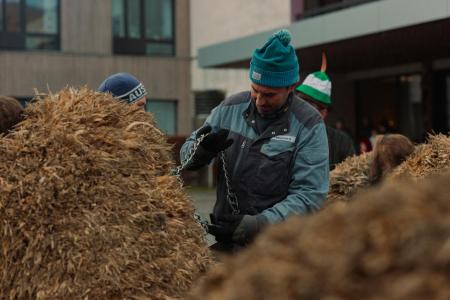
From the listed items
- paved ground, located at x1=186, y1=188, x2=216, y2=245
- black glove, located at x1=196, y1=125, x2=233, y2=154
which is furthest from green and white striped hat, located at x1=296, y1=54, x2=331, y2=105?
paved ground, located at x1=186, y1=188, x2=216, y2=245

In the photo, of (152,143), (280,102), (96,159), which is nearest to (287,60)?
(280,102)

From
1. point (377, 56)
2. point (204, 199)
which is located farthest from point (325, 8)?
point (204, 199)

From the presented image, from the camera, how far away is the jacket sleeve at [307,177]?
11.1 feet

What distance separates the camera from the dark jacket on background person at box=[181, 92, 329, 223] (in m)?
3.44

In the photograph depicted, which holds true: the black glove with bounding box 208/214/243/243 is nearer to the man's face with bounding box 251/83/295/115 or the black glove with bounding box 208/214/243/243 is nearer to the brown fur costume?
the man's face with bounding box 251/83/295/115

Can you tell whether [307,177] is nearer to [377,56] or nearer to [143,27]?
[377,56]

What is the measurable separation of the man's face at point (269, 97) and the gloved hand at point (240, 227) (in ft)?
1.80

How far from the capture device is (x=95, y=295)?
2.46m

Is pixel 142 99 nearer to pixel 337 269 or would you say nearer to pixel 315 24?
pixel 337 269

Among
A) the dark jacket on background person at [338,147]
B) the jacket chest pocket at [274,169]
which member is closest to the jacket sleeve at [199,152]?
the jacket chest pocket at [274,169]

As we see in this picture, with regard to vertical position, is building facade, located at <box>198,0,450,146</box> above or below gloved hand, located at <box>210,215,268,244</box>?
above

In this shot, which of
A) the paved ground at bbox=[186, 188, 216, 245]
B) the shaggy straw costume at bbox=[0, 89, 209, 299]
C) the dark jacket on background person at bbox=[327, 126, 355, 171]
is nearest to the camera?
the shaggy straw costume at bbox=[0, 89, 209, 299]

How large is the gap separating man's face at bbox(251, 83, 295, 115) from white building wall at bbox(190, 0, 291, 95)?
17667mm

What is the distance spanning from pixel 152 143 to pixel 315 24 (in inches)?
556
